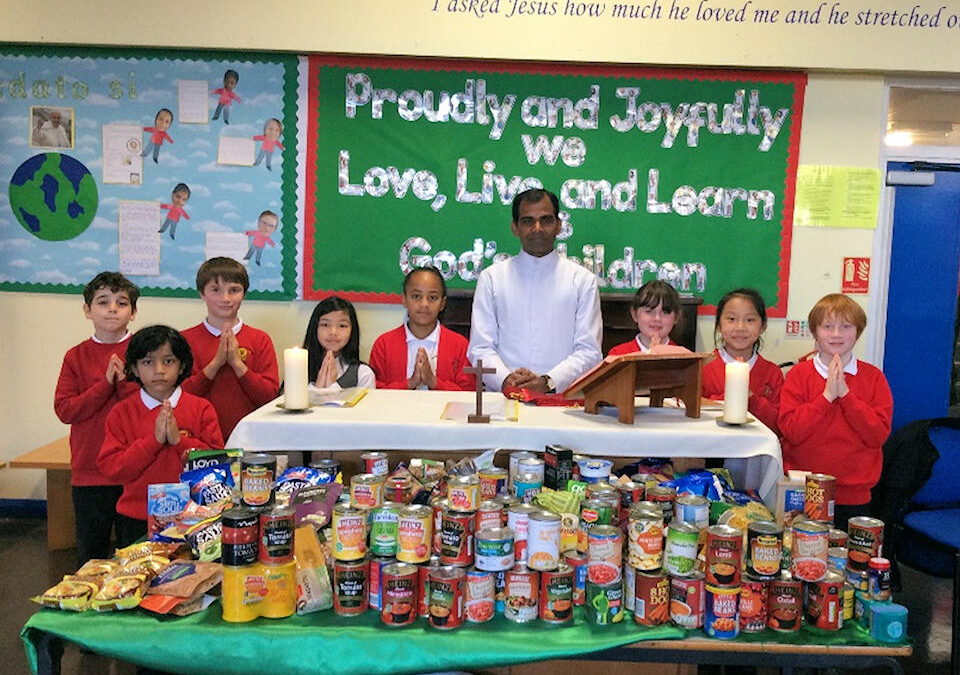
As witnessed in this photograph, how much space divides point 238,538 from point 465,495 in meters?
0.49

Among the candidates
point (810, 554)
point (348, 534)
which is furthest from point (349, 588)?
point (810, 554)

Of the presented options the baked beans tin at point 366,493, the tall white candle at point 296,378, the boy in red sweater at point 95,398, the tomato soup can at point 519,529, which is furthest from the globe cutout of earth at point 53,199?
the tomato soup can at point 519,529

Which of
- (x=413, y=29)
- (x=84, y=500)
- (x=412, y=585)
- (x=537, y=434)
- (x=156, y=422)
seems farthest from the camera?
(x=413, y=29)

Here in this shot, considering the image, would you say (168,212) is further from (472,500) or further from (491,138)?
(472,500)

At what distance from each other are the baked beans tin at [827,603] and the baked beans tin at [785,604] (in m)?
0.04

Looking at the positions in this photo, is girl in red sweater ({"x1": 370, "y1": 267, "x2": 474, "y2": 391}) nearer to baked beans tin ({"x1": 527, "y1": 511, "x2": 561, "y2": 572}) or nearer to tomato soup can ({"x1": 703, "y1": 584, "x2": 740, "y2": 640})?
baked beans tin ({"x1": 527, "y1": 511, "x2": 561, "y2": 572})

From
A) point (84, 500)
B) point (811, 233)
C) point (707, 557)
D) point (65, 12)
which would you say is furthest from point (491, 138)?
point (707, 557)

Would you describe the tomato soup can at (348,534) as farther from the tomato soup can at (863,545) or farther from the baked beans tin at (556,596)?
the tomato soup can at (863,545)

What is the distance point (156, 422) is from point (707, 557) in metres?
1.74

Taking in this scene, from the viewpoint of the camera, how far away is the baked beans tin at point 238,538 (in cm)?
158

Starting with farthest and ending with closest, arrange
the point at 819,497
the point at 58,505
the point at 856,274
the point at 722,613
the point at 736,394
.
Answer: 1. the point at 856,274
2. the point at 58,505
3. the point at 736,394
4. the point at 819,497
5. the point at 722,613

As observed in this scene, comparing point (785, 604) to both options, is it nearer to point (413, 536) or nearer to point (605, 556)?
point (605, 556)

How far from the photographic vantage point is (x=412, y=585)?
1.61m

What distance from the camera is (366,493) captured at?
181cm
